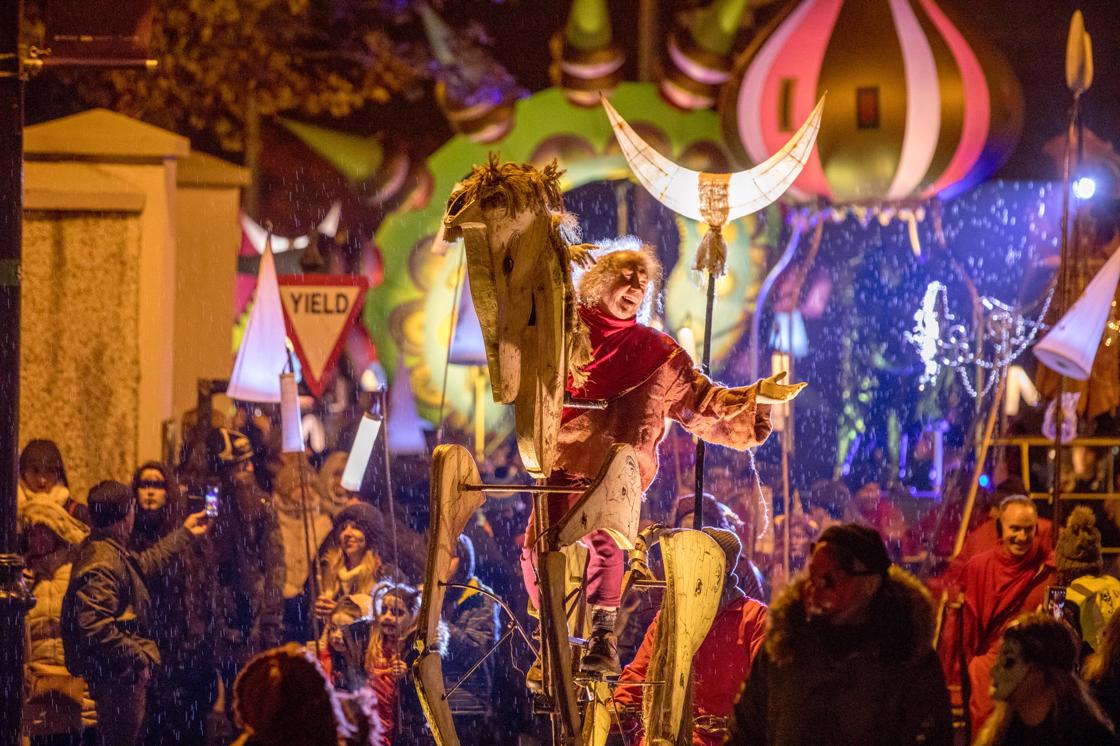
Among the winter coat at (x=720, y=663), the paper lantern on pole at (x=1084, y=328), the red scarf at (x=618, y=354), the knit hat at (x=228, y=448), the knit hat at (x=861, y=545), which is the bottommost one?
the winter coat at (x=720, y=663)

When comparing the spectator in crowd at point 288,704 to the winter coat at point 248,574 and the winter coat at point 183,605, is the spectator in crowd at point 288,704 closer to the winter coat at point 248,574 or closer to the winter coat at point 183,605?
the winter coat at point 183,605

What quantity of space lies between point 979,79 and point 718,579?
7.75 m

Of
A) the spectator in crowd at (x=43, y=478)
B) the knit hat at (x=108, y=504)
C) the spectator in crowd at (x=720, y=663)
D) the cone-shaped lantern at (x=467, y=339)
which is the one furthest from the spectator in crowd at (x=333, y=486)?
the spectator in crowd at (x=720, y=663)

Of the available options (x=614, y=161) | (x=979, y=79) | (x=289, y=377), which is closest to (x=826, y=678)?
(x=289, y=377)

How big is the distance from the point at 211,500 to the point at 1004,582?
4.36m

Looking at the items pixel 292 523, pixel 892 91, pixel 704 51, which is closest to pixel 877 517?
pixel 892 91

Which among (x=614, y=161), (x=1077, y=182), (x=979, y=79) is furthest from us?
(x=614, y=161)

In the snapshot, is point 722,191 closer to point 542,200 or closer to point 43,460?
point 542,200

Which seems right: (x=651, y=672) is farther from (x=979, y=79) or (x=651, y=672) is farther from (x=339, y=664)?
(x=979, y=79)

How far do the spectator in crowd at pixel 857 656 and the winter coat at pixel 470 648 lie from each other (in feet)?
14.3

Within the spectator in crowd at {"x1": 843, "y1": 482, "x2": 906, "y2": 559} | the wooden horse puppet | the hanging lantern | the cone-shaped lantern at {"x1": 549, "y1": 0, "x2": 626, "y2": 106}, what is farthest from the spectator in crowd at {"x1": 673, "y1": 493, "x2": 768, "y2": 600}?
the cone-shaped lantern at {"x1": 549, "y1": 0, "x2": 626, "y2": 106}

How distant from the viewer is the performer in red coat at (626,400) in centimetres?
549

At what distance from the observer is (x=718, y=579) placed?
577cm

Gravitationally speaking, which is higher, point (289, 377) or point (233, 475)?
point (289, 377)
